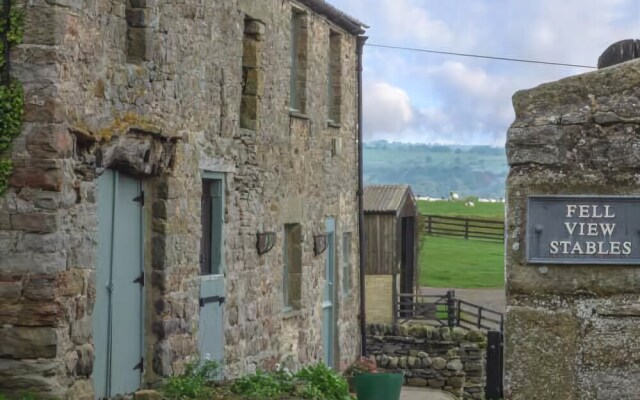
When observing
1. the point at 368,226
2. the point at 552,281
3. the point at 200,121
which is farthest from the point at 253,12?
the point at 368,226

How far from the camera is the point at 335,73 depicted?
2036 centimetres

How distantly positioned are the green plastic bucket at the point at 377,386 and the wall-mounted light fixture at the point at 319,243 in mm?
2189

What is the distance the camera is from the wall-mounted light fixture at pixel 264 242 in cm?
1566

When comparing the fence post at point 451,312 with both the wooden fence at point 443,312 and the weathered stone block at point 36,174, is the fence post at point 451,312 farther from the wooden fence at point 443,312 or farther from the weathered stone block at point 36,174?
the weathered stone block at point 36,174

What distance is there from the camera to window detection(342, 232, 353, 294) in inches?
823

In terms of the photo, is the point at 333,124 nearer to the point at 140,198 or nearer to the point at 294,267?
the point at 294,267

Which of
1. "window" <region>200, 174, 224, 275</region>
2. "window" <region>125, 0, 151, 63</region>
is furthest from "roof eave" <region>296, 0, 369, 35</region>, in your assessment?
"window" <region>125, 0, 151, 63</region>

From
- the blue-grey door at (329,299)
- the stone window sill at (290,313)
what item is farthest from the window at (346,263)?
the stone window sill at (290,313)

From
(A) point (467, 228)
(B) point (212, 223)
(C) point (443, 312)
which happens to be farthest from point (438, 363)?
(A) point (467, 228)

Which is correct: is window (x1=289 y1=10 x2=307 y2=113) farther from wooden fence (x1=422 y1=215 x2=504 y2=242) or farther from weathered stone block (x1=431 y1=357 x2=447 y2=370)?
wooden fence (x1=422 y1=215 x2=504 y2=242)

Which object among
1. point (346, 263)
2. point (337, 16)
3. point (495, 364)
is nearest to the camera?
point (495, 364)

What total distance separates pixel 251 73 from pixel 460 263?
35384 millimetres

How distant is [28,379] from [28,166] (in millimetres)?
1766

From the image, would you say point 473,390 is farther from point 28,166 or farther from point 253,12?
point 28,166
